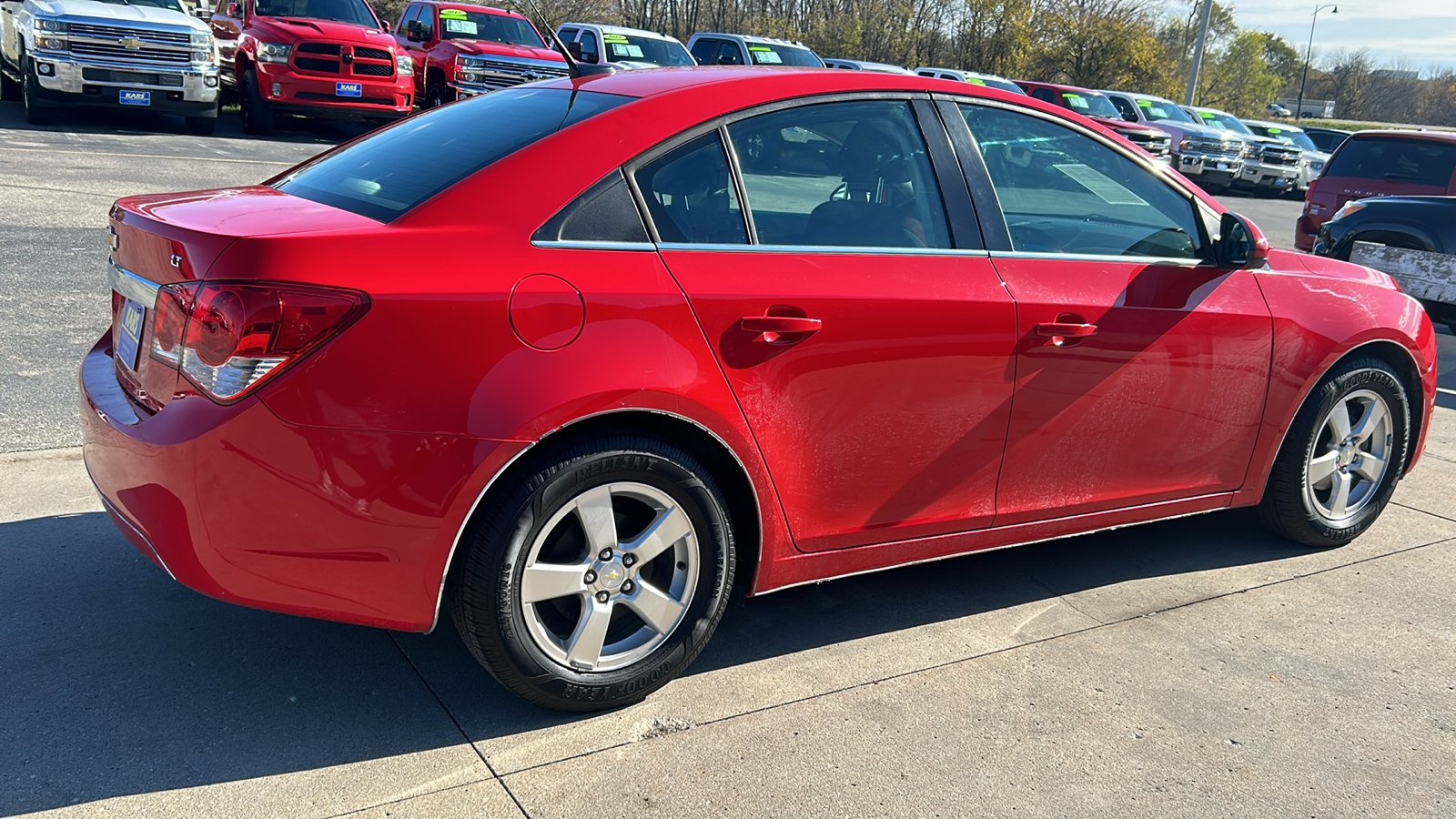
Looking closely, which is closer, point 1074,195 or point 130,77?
point 1074,195

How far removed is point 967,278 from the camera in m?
3.47

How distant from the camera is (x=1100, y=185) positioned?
3967mm

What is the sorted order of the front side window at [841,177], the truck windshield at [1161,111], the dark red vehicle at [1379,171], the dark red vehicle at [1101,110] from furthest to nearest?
the truck windshield at [1161,111], the dark red vehicle at [1101,110], the dark red vehicle at [1379,171], the front side window at [841,177]

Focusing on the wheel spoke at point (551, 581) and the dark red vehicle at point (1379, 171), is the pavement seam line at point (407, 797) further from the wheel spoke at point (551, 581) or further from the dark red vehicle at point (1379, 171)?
the dark red vehicle at point (1379, 171)

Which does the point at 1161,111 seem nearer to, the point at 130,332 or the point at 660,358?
the point at 660,358

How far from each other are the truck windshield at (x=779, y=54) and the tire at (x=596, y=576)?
20675 mm

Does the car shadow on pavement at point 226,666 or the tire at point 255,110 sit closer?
the car shadow on pavement at point 226,666

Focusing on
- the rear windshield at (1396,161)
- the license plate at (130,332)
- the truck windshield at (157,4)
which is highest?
the truck windshield at (157,4)

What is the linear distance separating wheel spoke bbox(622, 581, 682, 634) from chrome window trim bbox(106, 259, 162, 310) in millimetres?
1368

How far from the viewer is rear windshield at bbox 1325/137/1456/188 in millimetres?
13906

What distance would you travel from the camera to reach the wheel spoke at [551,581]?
287 cm

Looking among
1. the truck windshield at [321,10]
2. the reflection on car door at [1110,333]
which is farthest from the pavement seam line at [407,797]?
the truck windshield at [321,10]

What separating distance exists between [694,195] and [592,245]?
0.36 m

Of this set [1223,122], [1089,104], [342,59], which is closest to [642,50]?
[342,59]
